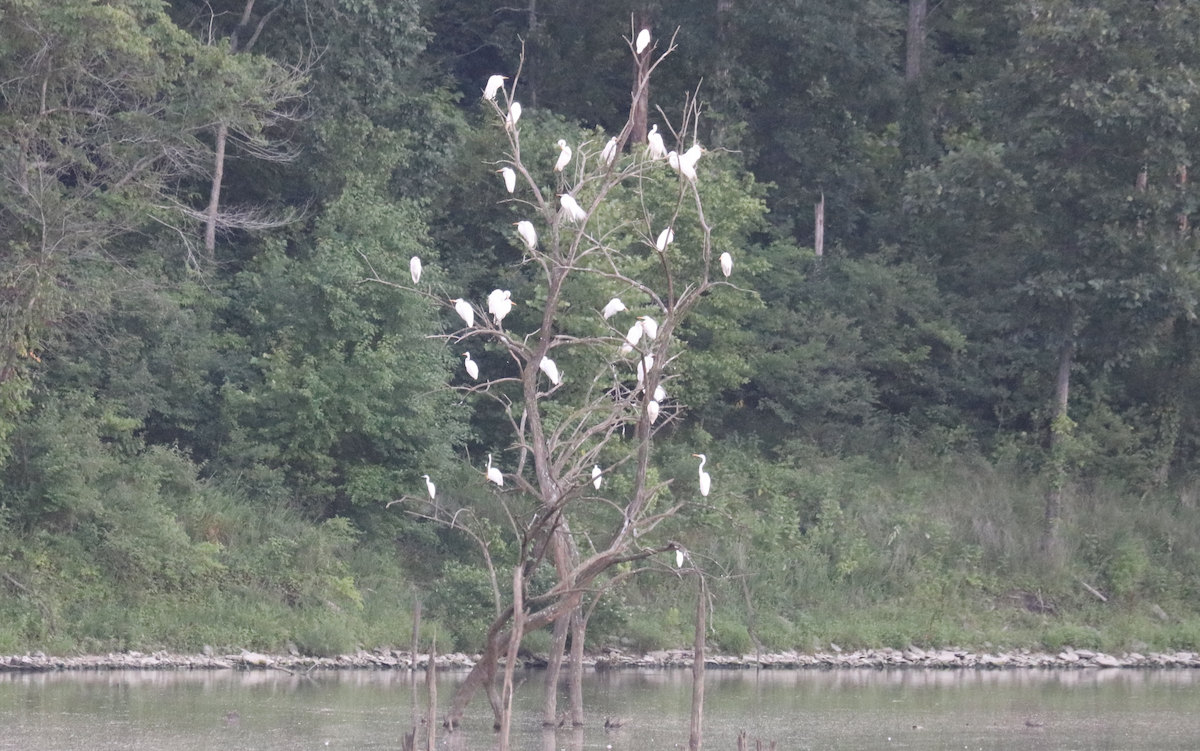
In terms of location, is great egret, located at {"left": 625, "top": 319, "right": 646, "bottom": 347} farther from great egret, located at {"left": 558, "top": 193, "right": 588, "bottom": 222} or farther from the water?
the water

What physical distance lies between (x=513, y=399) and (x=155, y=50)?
24.9 ft

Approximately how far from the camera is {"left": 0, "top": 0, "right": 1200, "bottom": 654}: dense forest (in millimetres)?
18719

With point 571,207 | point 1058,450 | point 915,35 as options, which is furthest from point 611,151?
point 915,35

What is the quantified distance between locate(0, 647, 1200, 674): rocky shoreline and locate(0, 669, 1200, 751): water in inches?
17.1

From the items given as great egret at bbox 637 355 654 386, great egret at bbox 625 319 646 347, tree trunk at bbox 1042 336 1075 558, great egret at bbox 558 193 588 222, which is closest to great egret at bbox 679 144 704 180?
great egret at bbox 558 193 588 222

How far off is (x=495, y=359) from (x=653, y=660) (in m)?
7.16

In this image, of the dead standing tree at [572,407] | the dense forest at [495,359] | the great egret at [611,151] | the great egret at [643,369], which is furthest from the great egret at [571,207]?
the dense forest at [495,359]

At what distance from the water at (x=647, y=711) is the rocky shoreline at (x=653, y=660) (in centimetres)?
43

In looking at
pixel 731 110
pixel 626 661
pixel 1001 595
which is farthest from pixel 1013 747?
pixel 731 110

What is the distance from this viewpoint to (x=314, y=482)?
837 inches

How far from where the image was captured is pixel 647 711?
14.4 metres

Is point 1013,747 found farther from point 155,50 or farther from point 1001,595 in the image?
point 155,50

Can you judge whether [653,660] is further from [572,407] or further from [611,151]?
[611,151]

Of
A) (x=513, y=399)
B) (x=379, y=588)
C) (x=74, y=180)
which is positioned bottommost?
(x=379, y=588)
